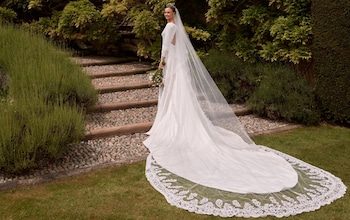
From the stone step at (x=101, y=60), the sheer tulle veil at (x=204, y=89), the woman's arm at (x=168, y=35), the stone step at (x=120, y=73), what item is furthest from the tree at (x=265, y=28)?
the stone step at (x=101, y=60)

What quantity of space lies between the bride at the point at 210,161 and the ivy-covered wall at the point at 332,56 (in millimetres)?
2094

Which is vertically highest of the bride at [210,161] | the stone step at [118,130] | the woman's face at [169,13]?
the woman's face at [169,13]

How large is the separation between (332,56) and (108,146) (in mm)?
4089

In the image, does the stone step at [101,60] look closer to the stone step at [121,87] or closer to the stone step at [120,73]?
the stone step at [120,73]

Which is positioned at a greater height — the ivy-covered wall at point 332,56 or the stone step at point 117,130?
the ivy-covered wall at point 332,56

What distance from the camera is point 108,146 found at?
5.25 m

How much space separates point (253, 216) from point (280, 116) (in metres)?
3.70

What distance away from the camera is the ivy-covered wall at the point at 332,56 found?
6.16 metres

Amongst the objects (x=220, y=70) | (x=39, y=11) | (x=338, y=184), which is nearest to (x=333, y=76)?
(x=220, y=70)

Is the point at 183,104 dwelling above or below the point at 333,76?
below

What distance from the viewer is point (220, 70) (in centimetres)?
772

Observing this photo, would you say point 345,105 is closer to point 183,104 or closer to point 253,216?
point 183,104

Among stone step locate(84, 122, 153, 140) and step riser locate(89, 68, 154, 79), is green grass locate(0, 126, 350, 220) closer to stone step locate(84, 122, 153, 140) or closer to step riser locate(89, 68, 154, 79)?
stone step locate(84, 122, 153, 140)

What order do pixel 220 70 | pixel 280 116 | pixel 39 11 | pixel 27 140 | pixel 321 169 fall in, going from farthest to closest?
pixel 39 11, pixel 220 70, pixel 280 116, pixel 321 169, pixel 27 140
